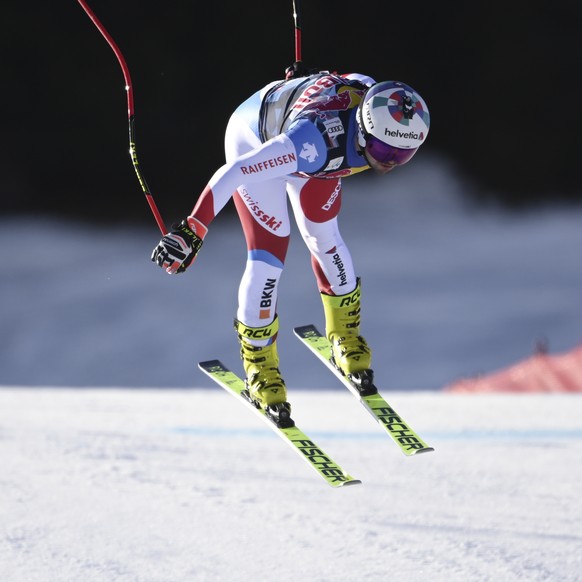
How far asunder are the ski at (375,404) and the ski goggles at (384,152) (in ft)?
4.63

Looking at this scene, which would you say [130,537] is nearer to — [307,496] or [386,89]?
[307,496]

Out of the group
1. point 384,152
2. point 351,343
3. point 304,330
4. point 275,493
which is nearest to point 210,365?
point 304,330

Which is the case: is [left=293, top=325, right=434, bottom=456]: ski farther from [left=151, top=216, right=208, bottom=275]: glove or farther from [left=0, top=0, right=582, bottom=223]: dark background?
[left=0, top=0, right=582, bottom=223]: dark background

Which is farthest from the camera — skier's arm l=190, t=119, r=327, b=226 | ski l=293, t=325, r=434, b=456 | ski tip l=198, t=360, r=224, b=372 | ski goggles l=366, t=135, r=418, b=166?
ski tip l=198, t=360, r=224, b=372

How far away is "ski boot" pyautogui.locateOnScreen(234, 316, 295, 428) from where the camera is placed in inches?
209

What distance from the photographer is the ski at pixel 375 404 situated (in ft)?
17.1

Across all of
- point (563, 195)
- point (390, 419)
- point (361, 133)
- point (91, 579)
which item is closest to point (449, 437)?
point (91, 579)


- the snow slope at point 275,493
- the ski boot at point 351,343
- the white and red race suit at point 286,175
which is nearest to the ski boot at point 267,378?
the white and red race suit at point 286,175

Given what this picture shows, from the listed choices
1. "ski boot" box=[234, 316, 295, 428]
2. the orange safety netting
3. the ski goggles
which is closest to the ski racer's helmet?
the ski goggles

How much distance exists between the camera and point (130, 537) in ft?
29.2

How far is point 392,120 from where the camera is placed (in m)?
4.52

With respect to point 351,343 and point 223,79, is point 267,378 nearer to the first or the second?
point 351,343

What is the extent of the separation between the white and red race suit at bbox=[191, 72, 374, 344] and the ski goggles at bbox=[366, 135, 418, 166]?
0.37 ft

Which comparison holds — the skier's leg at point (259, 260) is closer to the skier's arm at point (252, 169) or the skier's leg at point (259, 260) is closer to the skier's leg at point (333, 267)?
the skier's leg at point (333, 267)
